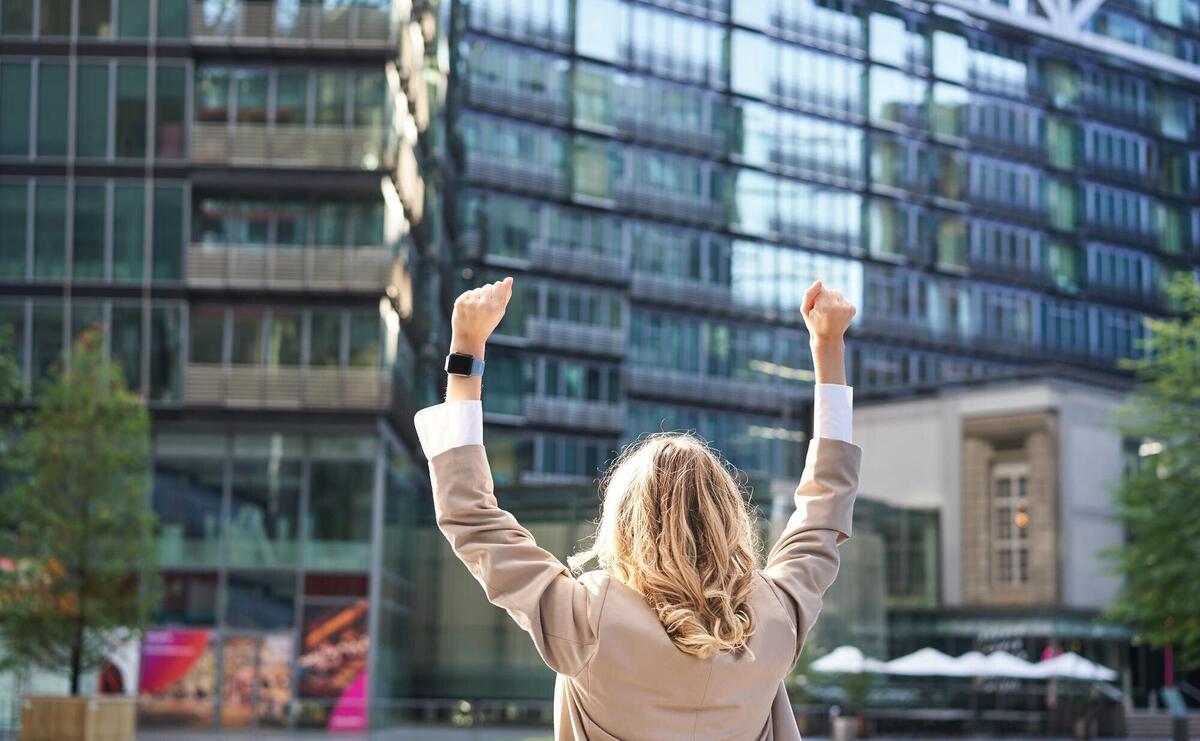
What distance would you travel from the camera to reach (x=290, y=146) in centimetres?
3988

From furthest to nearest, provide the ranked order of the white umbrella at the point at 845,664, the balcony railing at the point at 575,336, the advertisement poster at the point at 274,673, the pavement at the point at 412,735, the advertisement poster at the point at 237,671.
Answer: the balcony railing at the point at 575,336 → the white umbrella at the point at 845,664 → the advertisement poster at the point at 237,671 → the advertisement poster at the point at 274,673 → the pavement at the point at 412,735

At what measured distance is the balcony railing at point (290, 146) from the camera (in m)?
39.7

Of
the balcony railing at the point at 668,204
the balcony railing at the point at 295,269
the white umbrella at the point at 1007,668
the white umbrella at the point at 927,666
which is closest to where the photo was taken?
the balcony railing at the point at 295,269

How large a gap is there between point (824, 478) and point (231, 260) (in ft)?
124

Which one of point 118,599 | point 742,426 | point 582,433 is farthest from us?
point 742,426

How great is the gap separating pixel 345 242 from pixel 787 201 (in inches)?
1528

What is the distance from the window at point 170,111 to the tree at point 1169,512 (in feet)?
68.0

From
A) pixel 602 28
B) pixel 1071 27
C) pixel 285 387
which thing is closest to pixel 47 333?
pixel 285 387

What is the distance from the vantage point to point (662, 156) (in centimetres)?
7294

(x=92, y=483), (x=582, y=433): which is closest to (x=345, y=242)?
(x=92, y=483)

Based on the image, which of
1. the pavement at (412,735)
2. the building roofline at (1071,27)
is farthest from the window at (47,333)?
the building roofline at (1071,27)

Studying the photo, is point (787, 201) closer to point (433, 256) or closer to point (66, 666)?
point (433, 256)

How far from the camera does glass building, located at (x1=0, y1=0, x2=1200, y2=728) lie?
130ft

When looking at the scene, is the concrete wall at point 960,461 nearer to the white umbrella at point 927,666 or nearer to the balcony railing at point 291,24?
the white umbrella at point 927,666
